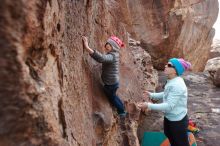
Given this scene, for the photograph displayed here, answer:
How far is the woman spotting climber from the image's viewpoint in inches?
230

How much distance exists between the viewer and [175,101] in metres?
5.84

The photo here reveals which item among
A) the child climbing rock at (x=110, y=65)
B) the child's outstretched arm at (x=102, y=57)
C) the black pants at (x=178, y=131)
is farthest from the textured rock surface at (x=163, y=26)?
the child's outstretched arm at (x=102, y=57)

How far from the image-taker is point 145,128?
27.5 feet

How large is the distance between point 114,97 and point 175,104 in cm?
100

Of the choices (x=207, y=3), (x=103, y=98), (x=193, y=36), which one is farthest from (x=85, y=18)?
(x=207, y=3)

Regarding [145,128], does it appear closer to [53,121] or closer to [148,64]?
[148,64]

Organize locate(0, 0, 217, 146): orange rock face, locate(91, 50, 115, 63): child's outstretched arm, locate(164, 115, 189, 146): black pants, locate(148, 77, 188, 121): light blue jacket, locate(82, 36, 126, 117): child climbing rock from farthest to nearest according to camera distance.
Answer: locate(164, 115, 189, 146): black pants < locate(148, 77, 188, 121): light blue jacket < locate(82, 36, 126, 117): child climbing rock < locate(91, 50, 115, 63): child's outstretched arm < locate(0, 0, 217, 146): orange rock face

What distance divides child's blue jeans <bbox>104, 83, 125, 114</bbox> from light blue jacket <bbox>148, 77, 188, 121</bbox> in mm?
493

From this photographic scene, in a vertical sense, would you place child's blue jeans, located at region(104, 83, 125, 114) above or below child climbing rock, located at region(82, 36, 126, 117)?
below

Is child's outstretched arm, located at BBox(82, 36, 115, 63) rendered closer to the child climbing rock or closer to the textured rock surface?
the child climbing rock

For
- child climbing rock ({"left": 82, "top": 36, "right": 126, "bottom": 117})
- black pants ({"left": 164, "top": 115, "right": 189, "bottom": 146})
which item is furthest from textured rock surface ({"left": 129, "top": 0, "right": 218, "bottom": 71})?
child climbing rock ({"left": 82, "top": 36, "right": 126, "bottom": 117})

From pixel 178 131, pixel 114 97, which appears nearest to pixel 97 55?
pixel 114 97

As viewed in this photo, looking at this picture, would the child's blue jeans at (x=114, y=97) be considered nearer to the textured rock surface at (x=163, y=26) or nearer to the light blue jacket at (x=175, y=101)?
the light blue jacket at (x=175, y=101)

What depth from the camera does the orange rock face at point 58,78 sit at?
2.69 metres
